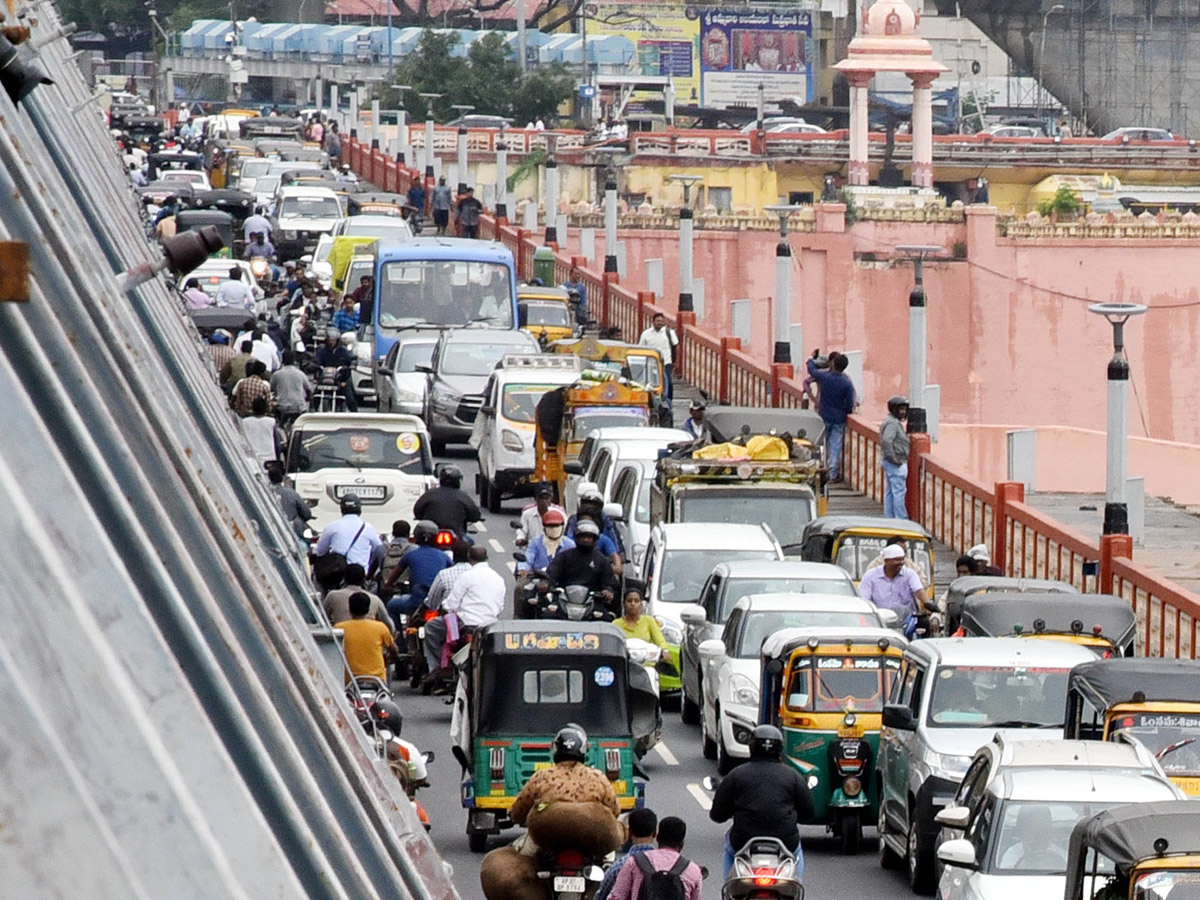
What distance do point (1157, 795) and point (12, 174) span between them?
375 inches

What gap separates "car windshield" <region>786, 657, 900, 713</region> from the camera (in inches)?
683

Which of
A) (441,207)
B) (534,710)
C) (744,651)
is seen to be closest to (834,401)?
(744,651)

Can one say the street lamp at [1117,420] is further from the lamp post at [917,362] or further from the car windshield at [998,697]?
the car windshield at [998,697]

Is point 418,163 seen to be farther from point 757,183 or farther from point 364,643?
point 364,643

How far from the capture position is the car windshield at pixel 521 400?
99.5 feet

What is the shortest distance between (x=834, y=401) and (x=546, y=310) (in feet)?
36.7

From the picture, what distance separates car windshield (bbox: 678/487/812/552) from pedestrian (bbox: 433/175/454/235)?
34364 mm

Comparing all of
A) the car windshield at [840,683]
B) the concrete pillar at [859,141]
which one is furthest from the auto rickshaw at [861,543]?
the concrete pillar at [859,141]

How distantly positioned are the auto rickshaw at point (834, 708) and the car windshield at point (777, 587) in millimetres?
2312

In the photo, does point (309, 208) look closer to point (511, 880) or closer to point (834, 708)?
point (834, 708)

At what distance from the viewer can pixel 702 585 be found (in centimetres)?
2183

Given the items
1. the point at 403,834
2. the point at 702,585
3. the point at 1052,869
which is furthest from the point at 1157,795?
the point at 702,585

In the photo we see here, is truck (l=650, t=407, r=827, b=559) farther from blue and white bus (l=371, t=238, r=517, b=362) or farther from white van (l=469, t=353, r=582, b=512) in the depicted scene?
blue and white bus (l=371, t=238, r=517, b=362)

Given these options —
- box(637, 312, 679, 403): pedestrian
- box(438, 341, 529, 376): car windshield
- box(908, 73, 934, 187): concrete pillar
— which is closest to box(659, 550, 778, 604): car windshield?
box(438, 341, 529, 376): car windshield
